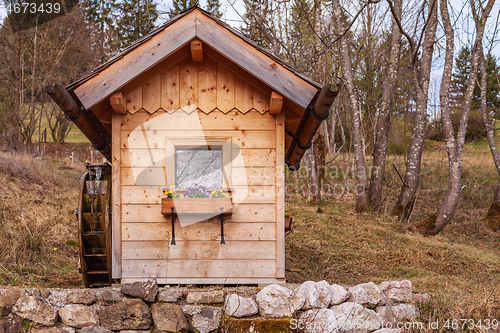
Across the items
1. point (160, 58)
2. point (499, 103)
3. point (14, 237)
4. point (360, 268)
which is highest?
point (499, 103)

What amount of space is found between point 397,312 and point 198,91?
3528 millimetres

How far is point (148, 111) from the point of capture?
4.64 meters

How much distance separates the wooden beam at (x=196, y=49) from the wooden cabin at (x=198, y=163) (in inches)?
0.5

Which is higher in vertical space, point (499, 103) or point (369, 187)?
point (499, 103)

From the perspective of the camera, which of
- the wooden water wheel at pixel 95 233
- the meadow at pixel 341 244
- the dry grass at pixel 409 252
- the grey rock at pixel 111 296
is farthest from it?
the meadow at pixel 341 244

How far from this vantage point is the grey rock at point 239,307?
3801 millimetres

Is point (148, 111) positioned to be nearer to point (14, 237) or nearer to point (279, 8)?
point (14, 237)

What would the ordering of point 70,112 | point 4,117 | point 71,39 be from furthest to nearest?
point 71,39, point 4,117, point 70,112

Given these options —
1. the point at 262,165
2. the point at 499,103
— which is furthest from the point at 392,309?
the point at 499,103

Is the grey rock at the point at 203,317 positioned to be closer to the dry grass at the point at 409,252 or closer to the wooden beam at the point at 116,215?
the wooden beam at the point at 116,215

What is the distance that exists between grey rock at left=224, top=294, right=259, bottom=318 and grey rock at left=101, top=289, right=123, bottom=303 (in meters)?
1.10

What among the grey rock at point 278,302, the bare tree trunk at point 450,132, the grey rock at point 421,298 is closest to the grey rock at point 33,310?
the grey rock at point 278,302

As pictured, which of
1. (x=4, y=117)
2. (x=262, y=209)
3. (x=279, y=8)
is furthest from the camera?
(x=4, y=117)

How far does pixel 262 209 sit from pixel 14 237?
4755 mm
